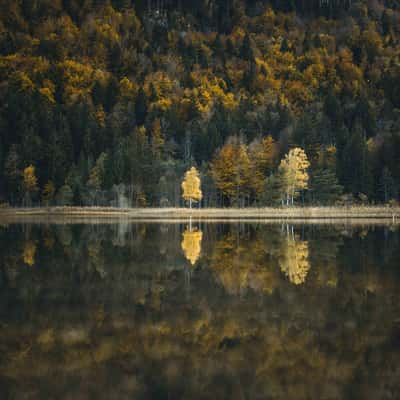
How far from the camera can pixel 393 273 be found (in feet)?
75.0

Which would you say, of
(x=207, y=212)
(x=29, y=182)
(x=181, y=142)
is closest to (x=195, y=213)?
(x=207, y=212)

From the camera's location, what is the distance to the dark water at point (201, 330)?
34.9 ft

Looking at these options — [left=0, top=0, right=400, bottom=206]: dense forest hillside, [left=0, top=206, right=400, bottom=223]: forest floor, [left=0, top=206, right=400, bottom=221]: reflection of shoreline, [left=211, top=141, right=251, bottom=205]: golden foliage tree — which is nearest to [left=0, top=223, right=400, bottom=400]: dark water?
[left=0, top=206, right=400, bottom=223]: forest floor

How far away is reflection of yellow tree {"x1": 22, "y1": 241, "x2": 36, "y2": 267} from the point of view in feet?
92.9

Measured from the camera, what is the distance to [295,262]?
26703mm

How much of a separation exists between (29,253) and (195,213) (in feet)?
232

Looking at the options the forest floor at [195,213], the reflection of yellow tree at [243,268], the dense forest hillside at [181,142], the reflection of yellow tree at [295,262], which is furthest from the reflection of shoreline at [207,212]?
the reflection of yellow tree at [243,268]

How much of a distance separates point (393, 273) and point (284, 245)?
12.9 m

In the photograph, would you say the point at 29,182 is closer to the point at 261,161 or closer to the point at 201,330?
the point at 261,161

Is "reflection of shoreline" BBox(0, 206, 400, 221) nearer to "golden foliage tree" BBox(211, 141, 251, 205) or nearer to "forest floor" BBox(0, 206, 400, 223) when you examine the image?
"forest floor" BBox(0, 206, 400, 223)

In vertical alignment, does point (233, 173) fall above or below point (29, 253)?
above

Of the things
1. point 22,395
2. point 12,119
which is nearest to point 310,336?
point 22,395

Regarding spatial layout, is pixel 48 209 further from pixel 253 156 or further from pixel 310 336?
pixel 310 336

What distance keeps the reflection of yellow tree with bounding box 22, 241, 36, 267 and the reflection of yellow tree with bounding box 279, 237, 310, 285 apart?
38.6 feet
